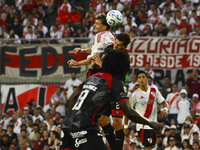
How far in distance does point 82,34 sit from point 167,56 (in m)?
4.28

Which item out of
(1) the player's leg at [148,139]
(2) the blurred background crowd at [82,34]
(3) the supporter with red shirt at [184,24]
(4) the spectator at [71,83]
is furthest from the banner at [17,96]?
(1) the player's leg at [148,139]

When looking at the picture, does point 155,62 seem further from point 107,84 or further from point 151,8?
point 107,84

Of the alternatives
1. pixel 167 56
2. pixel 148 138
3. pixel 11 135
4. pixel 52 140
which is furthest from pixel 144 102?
pixel 11 135

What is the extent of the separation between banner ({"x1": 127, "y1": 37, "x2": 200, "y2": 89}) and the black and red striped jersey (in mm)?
13459

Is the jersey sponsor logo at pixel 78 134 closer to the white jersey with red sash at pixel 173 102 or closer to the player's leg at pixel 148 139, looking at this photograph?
the player's leg at pixel 148 139

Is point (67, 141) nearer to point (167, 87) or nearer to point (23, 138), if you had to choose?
point (23, 138)

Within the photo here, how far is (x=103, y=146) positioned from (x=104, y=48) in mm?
3159

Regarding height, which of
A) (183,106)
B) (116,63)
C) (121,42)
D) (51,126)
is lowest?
(51,126)

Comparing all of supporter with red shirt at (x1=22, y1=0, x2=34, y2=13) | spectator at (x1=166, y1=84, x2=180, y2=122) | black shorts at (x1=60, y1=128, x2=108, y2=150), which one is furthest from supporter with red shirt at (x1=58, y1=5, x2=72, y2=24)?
black shorts at (x1=60, y1=128, x2=108, y2=150)

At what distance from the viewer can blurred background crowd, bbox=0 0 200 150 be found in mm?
18094

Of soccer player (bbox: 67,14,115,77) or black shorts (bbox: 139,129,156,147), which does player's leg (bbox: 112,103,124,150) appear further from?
black shorts (bbox: 139,129,156,147)

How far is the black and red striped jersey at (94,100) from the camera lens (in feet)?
23.6

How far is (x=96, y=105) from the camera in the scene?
7215 millimetres

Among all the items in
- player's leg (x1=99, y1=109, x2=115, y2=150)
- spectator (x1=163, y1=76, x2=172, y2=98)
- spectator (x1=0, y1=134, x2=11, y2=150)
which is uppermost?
player's leg (x1=99, y1=109, x2=115, y2=150)
